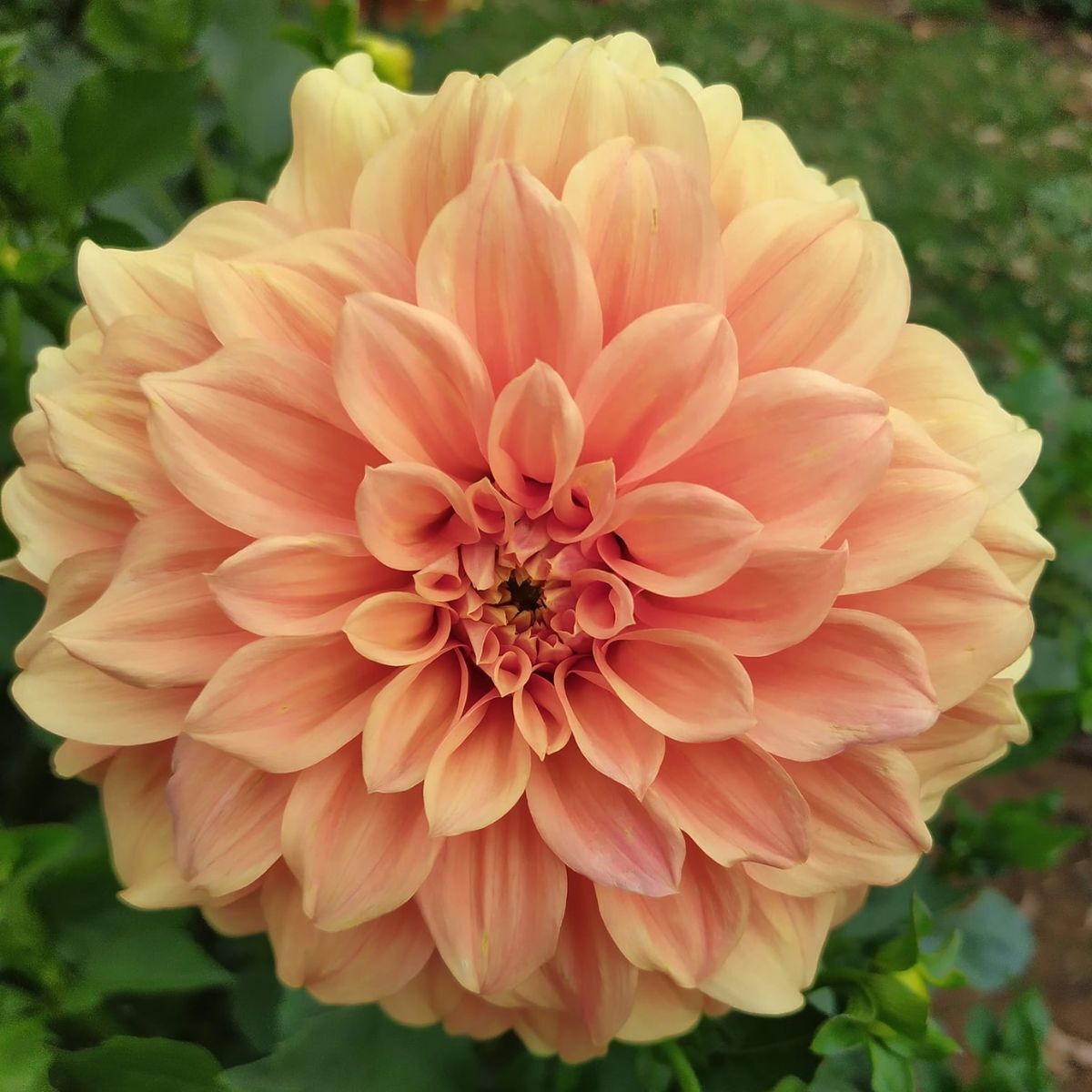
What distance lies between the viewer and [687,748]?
25.7 inches

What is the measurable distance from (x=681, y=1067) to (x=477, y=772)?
33cm

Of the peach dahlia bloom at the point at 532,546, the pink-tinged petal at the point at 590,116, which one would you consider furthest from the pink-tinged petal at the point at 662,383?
the pink-tinged petal at the point at 590,116

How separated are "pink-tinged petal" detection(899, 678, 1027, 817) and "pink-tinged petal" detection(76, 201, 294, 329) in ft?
1.82

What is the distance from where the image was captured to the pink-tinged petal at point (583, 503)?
0.62 metres

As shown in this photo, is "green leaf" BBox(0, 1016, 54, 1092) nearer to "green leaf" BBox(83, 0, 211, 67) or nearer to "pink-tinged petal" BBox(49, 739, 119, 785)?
"pink-tinged petal" BBox(49, 739, 119, 785)

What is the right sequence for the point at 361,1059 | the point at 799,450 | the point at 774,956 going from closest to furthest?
the point at 799,450
the point at 774,956
the point at 361,1059

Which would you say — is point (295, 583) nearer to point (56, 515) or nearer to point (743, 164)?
point (56, 515)

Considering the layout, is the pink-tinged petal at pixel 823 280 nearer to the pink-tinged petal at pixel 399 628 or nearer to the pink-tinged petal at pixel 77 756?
the pink-tinged petal at pixel 399 628

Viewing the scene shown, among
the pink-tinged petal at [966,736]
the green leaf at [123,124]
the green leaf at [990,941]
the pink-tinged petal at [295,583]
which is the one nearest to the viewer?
the pink-tinged petal at [295,583]

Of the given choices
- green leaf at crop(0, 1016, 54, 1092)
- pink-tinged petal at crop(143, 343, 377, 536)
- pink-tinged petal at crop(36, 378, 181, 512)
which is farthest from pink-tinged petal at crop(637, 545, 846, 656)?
green leaf at crop(0, 1016, 54, 1092)

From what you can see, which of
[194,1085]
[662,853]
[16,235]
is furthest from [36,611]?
[662,853]

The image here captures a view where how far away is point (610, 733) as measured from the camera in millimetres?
632

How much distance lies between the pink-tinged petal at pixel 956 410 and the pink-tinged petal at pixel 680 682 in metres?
0.20

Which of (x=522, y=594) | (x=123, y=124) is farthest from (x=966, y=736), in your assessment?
(x=123, y=124)
